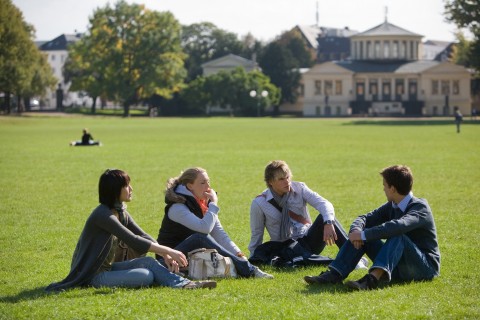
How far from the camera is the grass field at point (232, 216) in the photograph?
8703 millimetres

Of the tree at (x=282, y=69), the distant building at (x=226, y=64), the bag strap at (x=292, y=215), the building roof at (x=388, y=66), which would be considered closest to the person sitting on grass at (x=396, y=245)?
the bag strap at (x=292, y=215)

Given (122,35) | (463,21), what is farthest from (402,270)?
(122,35)

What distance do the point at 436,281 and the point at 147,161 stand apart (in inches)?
909

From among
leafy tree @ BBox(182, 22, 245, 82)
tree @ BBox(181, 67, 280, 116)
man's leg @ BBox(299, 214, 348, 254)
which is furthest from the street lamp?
man's leg @ BBox(299, 214, 348, 254)

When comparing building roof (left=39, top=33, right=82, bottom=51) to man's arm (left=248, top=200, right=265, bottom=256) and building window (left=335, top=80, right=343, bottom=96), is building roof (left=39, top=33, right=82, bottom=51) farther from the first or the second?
man's arm (left=248, top=200, right=265, bottom=256)

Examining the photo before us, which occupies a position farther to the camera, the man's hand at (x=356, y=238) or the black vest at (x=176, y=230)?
the black vest at (x=176, y=230)

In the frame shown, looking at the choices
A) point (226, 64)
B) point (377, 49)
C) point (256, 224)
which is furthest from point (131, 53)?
point (256, 224)

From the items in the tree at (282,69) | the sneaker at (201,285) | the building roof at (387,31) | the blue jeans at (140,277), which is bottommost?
the sneaker at (201,285)

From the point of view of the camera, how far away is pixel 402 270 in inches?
384

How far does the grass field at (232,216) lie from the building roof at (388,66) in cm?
10297

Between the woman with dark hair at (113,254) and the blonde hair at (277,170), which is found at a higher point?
the blonde hair at (277,170)

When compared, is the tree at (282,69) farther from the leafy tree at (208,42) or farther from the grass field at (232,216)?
the grass field at (232,216)

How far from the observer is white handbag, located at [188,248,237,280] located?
10.1 meters

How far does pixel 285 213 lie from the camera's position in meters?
11.3
